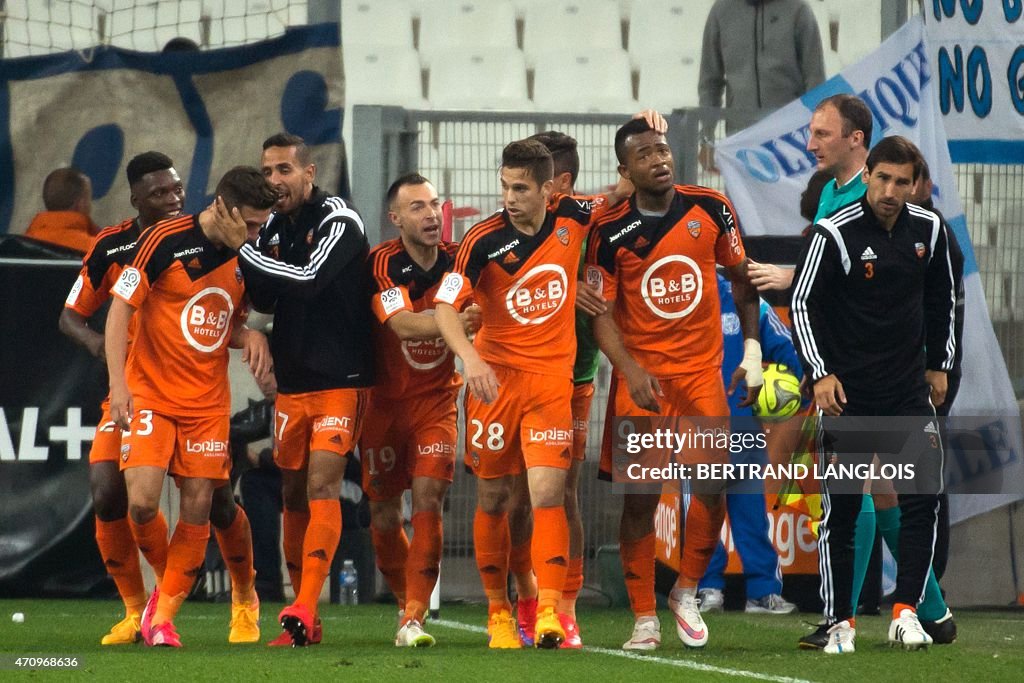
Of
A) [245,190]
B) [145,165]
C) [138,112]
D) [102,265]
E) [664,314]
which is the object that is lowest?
[664,314]

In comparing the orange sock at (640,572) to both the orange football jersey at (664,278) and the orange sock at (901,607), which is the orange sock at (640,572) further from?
the orange sock at (901,607)

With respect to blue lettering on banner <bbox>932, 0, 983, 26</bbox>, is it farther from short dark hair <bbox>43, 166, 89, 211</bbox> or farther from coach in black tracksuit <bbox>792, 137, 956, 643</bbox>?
short dark hair <bbox>43, 166, 89, 211</bbox>

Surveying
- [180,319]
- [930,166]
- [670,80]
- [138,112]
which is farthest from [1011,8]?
[180,319]

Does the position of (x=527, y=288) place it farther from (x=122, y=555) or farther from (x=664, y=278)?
(x=122, y=555)

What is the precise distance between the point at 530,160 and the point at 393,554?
193 cm

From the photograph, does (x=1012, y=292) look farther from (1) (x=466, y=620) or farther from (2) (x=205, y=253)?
(2) (x=205, y=253)

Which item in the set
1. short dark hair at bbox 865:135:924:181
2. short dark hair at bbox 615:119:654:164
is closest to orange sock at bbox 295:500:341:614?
short dark hair at bbox 615:119:654:164

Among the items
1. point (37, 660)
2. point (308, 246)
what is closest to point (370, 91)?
point (308, 246)

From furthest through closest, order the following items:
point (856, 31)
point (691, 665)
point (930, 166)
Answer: point (856, 31) < point (930, 166) < point (691, 665)

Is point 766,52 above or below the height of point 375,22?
below

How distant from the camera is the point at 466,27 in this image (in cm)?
1336

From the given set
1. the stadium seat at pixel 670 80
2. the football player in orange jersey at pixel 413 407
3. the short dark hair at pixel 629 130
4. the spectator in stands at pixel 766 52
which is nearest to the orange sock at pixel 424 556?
the football player in orange jersey at pixel 413 407

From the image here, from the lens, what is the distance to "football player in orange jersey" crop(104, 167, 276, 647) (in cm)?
665

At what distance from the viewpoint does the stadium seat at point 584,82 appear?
13.1m
